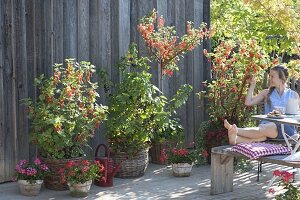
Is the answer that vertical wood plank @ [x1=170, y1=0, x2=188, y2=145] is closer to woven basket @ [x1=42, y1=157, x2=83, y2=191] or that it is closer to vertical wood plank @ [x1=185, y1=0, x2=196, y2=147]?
vertical wood plank @ [x1=185, y1=0, x2=196, y2=147]

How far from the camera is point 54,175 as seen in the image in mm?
5832

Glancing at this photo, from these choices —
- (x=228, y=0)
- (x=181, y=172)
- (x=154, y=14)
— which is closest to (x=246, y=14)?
(x=228, y=0)

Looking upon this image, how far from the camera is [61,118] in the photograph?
5.65 meters

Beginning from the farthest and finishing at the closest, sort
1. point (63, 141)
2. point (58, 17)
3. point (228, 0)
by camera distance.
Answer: point (228, 0)
point (58, 17)
point (63, 141)

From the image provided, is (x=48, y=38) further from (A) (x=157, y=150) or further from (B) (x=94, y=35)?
(A) (x=157, y=150)

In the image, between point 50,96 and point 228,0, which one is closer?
point 50,96

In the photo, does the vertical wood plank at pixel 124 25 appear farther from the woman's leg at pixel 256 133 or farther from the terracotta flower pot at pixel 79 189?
the terracotta flower pot at pixel 79 189

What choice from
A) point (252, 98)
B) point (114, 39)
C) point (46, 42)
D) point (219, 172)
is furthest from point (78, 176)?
point (252, 98)

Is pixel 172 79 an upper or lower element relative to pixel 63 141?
upper

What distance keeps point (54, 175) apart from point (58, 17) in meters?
1.83

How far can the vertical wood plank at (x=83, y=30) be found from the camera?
6.73 m

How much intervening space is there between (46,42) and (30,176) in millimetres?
1576

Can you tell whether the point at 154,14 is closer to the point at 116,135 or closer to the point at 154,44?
the point at 154,44

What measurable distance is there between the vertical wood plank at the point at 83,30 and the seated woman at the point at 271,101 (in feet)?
6.58
